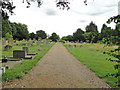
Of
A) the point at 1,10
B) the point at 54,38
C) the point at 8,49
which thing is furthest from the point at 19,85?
the point at 54,38

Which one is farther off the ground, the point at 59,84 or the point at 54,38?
the point at 54,38

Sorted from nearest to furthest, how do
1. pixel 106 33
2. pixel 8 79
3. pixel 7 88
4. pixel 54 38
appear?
pixel 106 33 < pixel 7 88 < pixel 8 79 < pixel 54 38

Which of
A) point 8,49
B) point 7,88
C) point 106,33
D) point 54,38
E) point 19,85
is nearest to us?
point 106,33

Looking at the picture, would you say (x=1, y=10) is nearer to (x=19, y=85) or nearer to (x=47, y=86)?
(x=19, y=85)

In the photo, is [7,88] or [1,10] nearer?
[1,10]

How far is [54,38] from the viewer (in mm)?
121500

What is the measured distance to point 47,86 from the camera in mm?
4766

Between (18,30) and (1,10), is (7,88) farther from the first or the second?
(18,30)

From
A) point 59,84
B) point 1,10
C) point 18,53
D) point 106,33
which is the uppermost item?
point 1,10

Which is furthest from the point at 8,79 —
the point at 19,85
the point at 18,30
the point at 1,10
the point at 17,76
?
the point at 18,30

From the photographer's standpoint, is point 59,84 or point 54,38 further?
point 54,38

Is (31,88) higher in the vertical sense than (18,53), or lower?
lower

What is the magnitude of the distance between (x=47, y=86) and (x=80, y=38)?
7050 centimetres

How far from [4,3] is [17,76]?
12.2 ft
